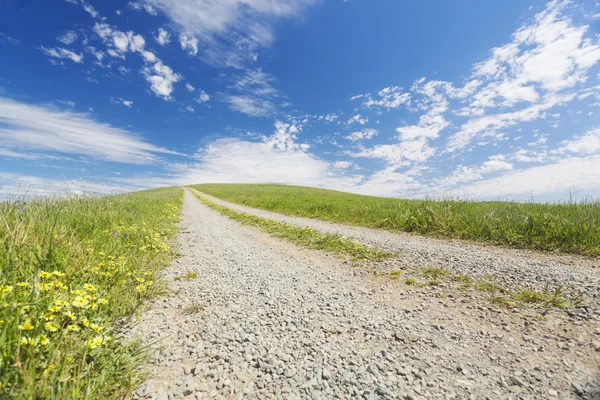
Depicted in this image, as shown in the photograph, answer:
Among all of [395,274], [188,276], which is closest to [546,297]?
[395,274]

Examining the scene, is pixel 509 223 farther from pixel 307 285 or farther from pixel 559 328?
pixel 307 285

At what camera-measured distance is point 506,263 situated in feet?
21.7

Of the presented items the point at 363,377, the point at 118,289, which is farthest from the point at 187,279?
the point at 363,377

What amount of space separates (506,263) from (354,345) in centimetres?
555

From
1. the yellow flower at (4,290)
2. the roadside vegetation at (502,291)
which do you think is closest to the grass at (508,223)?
the roadside vegetation at (502,291)

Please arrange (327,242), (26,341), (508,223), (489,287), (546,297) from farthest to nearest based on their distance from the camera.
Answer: (508,223), (327,242), (489,287), (546,297), (26,341)

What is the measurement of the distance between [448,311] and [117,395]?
15.4ft

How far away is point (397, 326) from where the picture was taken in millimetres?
3895

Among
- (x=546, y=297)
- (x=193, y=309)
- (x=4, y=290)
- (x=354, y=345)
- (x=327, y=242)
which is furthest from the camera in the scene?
(x=327, y=242)

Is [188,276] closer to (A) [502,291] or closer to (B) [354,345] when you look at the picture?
(B) [354,345]

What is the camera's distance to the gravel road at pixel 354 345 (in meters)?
2.76

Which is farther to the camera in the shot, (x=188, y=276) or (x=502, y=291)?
(x=188, y=276)

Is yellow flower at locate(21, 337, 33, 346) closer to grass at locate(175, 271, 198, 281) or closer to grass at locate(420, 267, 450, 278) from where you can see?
grass at locate(175, 271, 198, 281)

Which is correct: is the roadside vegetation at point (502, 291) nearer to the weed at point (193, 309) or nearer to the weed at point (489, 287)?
the weed at point (489, 287)
